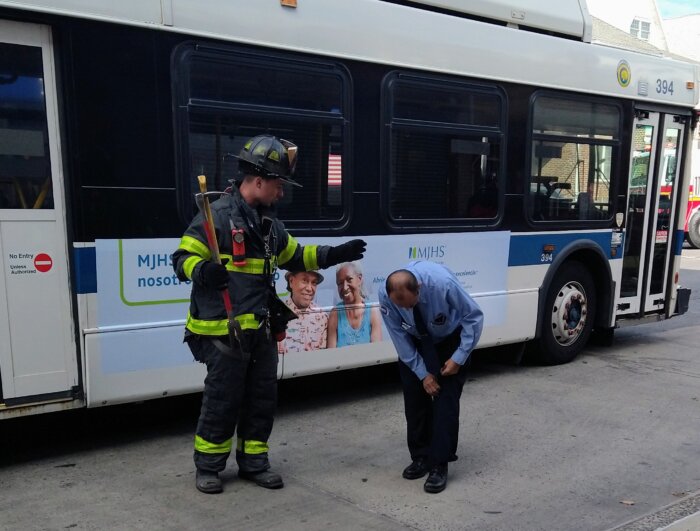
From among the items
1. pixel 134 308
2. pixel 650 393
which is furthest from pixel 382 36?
pixel 650 393

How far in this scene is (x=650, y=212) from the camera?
792 centimetres

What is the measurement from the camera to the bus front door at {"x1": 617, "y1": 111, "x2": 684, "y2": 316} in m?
7.78

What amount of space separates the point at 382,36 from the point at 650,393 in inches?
150

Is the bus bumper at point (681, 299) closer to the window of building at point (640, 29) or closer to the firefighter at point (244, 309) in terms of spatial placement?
the firefighter at point (244, 309)

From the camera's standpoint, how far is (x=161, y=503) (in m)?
3.96

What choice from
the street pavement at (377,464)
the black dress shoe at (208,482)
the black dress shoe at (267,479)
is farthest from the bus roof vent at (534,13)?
the black dress shoe at (208,482)

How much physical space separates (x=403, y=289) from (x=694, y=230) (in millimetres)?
21381

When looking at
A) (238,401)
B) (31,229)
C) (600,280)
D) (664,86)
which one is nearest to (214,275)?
(238,401)

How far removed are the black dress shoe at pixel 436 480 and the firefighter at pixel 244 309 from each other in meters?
0.87

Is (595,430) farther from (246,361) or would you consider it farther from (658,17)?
(658,17)

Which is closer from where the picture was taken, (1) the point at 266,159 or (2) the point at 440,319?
(1) the point at 266,159

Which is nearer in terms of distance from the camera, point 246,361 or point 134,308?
point 246,361

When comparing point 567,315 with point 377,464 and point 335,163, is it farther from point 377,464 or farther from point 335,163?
point 377,464

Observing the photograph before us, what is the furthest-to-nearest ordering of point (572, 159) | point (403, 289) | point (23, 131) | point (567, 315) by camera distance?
point (567, 315) < point (572, 159) < point (23, 131) < point (403, 289)
